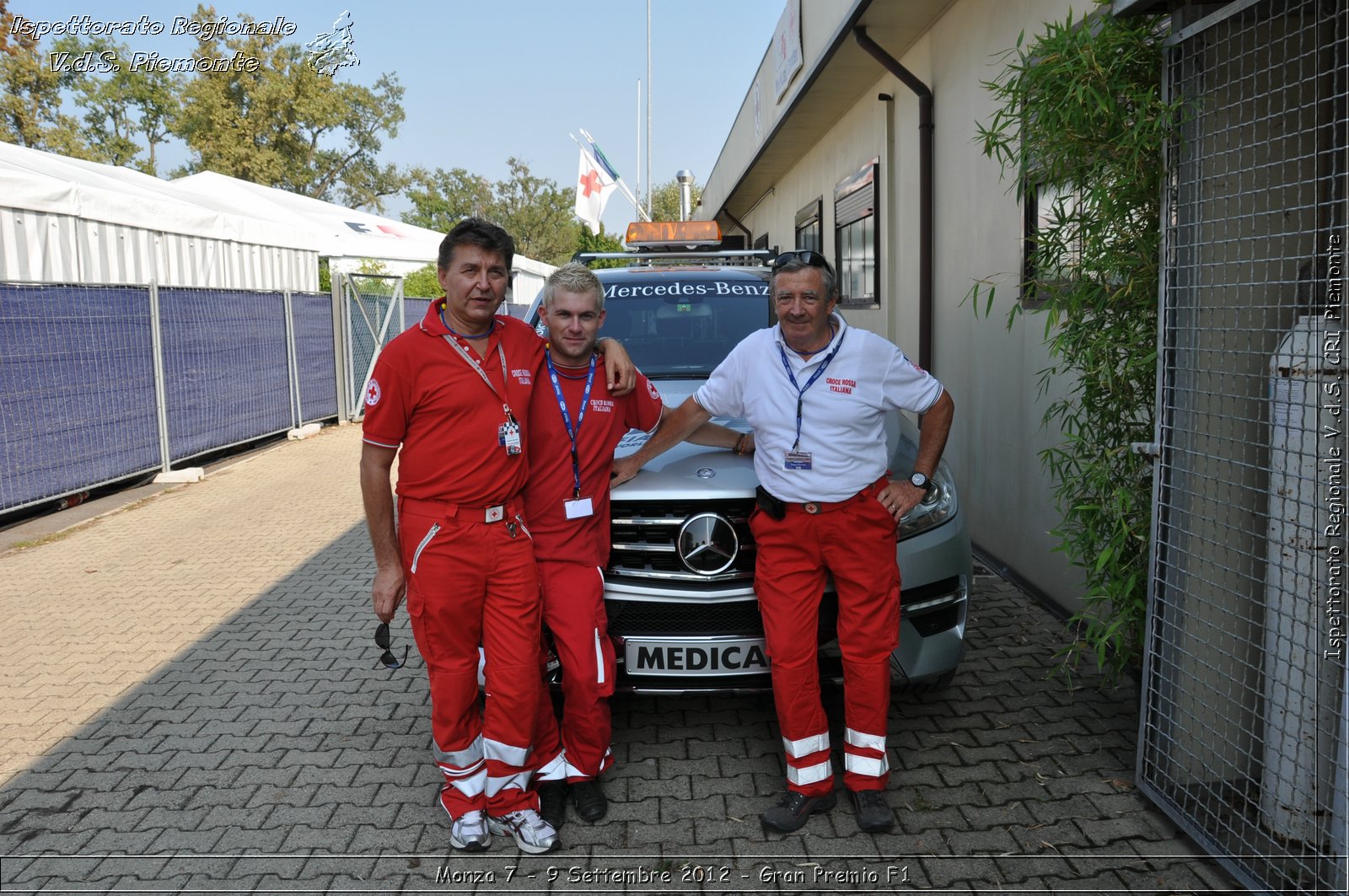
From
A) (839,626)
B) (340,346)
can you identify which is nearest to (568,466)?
(839,626)

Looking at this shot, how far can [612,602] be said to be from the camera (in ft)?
11.3

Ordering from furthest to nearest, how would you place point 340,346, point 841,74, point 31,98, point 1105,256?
point 31,98
point 340,346
point 841,74
point 1105,256

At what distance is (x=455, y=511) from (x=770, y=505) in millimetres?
1050

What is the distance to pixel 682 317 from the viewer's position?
5094 mm

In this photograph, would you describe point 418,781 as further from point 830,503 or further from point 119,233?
point 119,233

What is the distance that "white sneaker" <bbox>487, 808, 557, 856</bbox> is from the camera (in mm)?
3080

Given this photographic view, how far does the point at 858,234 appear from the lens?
34.2ft

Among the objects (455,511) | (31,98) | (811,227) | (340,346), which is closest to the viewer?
(455,511)

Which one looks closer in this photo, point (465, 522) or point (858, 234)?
point (465, 522)

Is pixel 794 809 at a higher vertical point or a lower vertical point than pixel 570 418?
lower

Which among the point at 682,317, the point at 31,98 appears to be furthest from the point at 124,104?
the point at 682,317

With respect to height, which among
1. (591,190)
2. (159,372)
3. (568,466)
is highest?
(591,190)

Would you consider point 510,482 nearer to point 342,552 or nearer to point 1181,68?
point 1181,68

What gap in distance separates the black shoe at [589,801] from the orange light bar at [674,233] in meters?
7.18
